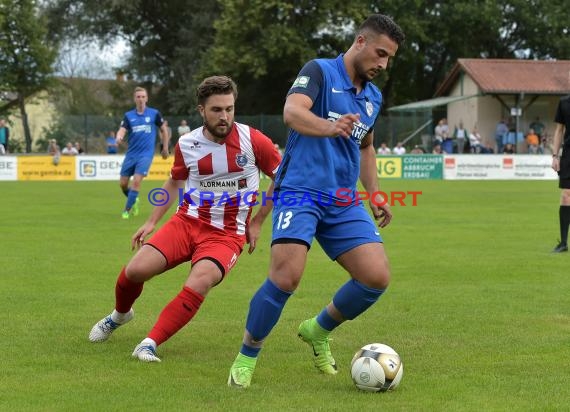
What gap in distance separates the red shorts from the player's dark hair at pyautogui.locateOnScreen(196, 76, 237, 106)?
0.87m

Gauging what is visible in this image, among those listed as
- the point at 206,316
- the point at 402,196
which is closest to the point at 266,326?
the point at 206,316

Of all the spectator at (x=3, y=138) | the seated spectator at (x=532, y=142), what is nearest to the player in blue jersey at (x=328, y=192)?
the spectator at (x=3, y=138)

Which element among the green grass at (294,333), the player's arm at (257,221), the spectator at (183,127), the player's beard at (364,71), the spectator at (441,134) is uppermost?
the spectator at (183,127)

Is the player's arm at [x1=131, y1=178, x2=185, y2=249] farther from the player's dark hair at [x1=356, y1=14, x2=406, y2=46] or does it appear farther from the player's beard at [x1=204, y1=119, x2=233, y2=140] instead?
the player's dark hair at [x1=356, y1=14, x2=406, y2=46]

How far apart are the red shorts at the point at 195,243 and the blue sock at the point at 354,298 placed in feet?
3.10

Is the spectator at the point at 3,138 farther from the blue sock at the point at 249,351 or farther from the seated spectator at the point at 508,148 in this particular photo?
the blue sock at the point at 249,351

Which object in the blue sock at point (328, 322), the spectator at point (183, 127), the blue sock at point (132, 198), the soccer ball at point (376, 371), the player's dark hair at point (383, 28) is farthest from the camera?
the spectator at point (183, 127)

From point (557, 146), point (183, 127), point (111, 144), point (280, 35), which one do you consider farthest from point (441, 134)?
point (557, 146)

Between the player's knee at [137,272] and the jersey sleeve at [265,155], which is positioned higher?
the jersey sleeve at [265,155]

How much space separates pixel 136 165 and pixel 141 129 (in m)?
0.67

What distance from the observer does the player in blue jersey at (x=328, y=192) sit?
516cm

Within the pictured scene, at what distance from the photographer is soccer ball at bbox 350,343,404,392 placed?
511cm

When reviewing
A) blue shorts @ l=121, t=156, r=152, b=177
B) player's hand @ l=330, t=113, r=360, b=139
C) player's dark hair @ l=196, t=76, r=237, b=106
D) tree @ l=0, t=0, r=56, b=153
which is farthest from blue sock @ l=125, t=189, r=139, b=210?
tree @ l=0, t=0, r=56, b=153

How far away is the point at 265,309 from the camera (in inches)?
204
